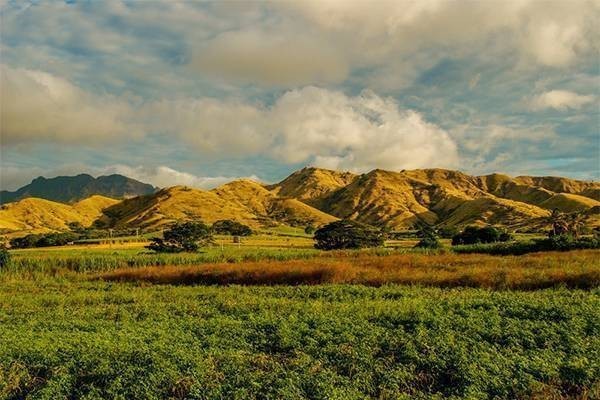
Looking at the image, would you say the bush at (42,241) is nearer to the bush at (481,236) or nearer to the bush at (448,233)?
the bush at (481,236)

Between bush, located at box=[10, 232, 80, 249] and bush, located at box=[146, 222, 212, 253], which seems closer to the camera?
bush, located at box=[146, 222, 212, 253]

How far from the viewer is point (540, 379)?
43.3ft

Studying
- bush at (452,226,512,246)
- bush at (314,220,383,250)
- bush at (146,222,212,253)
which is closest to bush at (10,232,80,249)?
bush at (146,222,212,253)

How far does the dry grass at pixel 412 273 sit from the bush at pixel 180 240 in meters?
36.4

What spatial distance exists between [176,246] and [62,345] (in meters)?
67.1

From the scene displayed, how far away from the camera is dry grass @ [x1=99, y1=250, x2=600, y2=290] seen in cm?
2998

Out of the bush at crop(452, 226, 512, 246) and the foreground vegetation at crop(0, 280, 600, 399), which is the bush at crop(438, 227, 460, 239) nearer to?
the bush at crop(452, 226, 512, 246)

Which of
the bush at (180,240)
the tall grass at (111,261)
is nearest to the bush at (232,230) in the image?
the bush at (180,240)

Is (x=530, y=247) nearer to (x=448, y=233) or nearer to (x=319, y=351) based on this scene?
(x=319, y=351)

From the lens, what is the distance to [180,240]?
83875 mm

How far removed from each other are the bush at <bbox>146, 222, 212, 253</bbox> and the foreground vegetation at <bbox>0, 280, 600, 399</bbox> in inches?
2341

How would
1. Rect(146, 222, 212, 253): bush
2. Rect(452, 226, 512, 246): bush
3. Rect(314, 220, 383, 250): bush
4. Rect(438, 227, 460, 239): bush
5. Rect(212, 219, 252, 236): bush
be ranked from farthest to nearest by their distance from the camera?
Rect(438, 227, 460, 239): bush → Rect(212, 219, 252, 236): bush → Rect(314, 220, 383, 250): bush → Rect(452, 226, 512, 246): bush → Rect(146, 222, 212, 253): bush

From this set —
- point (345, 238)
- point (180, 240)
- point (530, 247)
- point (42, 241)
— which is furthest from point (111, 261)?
point (42, 241)

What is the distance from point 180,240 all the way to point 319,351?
7193cm
